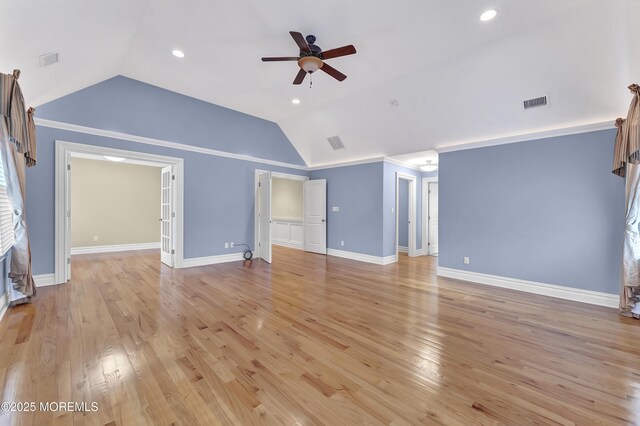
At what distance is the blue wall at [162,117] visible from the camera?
168 inches

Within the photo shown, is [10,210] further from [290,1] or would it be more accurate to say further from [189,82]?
[290,1]

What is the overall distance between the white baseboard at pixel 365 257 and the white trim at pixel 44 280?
545 cm

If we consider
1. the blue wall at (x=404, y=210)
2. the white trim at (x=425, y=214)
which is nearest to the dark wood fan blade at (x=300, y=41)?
the blue wall at (x=404, y=210)

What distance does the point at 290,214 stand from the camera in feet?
32.2

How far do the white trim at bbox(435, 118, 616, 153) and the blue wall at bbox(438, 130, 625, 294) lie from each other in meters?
0.07

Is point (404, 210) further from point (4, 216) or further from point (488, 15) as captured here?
point (4, 216)

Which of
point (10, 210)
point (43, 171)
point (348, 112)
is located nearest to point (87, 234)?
point (43, 171)

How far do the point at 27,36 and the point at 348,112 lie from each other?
4.37 meters

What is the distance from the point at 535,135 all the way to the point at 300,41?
3818 millimetres

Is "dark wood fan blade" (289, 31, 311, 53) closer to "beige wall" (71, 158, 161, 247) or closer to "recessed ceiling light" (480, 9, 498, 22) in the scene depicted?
"recessed ceiling light" (480, 9, 498, 22)

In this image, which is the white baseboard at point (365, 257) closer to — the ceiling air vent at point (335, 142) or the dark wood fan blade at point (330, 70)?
the ceiling air vent at point (335, 142)

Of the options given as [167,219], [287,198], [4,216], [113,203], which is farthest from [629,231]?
[113,203]

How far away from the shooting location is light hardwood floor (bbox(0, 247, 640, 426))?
1610 millimetres

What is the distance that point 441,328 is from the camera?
2.77 meters
